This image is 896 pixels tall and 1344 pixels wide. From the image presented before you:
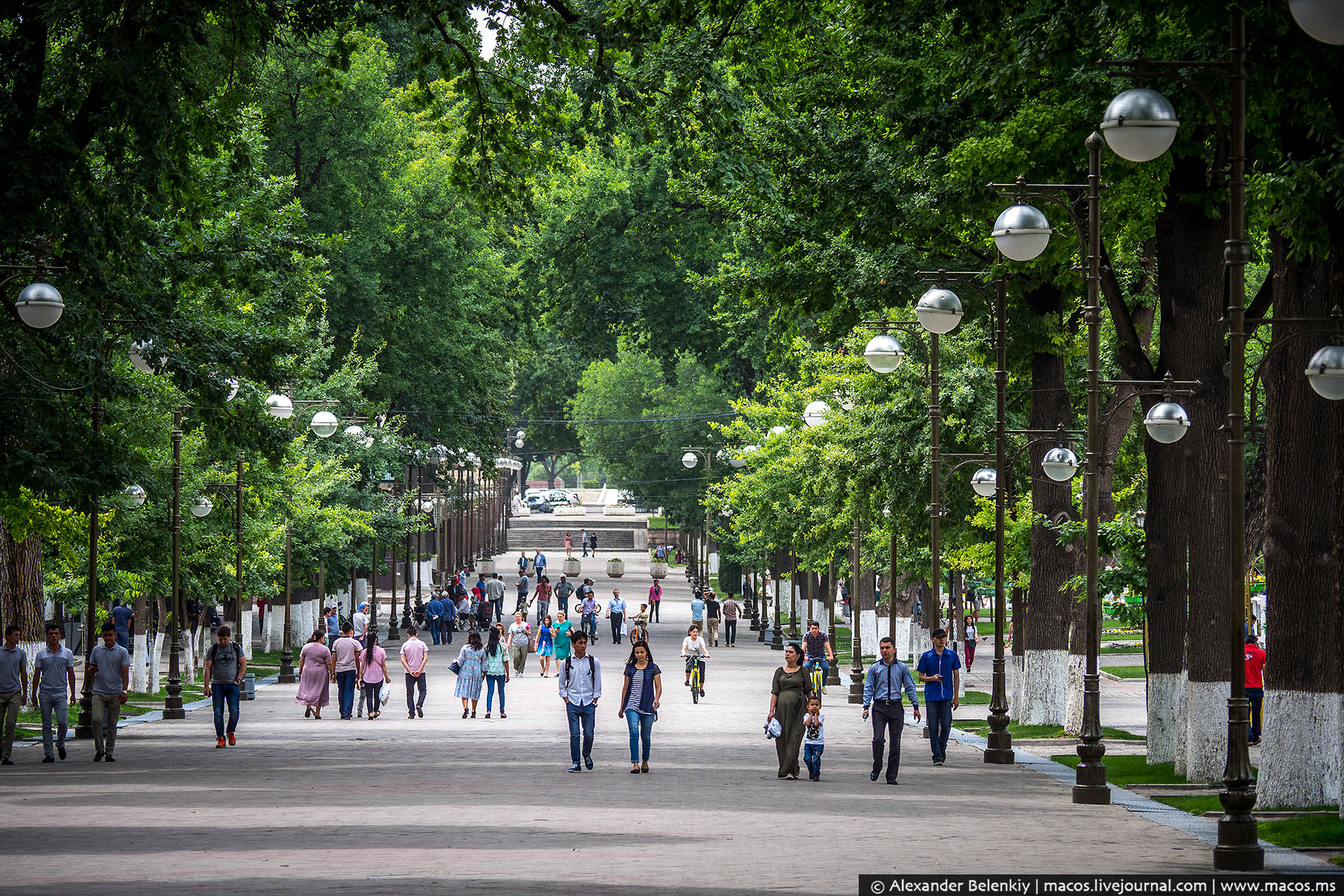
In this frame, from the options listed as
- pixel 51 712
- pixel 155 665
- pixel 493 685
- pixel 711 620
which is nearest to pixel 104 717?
pixel 51 712

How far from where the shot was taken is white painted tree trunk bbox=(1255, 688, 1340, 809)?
54.4 ft

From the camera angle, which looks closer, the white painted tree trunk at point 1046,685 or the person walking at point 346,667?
the white painted tree trunk at point 1046,685

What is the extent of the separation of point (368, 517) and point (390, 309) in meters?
8.10

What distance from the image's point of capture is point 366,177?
53.8 m

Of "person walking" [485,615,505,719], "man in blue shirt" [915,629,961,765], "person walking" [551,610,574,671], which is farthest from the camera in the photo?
"person walking" [551,610,574,671]

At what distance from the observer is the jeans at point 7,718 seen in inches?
859

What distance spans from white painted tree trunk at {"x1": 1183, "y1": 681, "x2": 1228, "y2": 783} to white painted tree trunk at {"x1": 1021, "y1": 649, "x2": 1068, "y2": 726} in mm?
8917

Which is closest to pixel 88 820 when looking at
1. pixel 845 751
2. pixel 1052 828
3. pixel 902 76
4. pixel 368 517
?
pixel 1052 828

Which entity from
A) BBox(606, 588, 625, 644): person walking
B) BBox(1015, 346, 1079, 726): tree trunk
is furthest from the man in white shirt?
BBox(606, 588, 625, 644): person walking

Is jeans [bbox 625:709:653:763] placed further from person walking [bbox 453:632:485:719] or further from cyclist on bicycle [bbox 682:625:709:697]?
cyclist on bicycle [bbox 682:625:709:697]

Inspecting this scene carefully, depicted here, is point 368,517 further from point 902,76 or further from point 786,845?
point 786,845

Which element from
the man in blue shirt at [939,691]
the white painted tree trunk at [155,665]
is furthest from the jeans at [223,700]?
the white painted tree trunk at [155,665]

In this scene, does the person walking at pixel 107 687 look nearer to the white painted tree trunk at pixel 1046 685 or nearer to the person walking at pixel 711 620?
the white painted tree trunk at pixel 1046 685

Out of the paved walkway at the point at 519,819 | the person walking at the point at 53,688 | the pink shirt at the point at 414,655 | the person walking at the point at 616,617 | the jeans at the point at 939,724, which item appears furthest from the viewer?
the person walking at the point at 616,617
